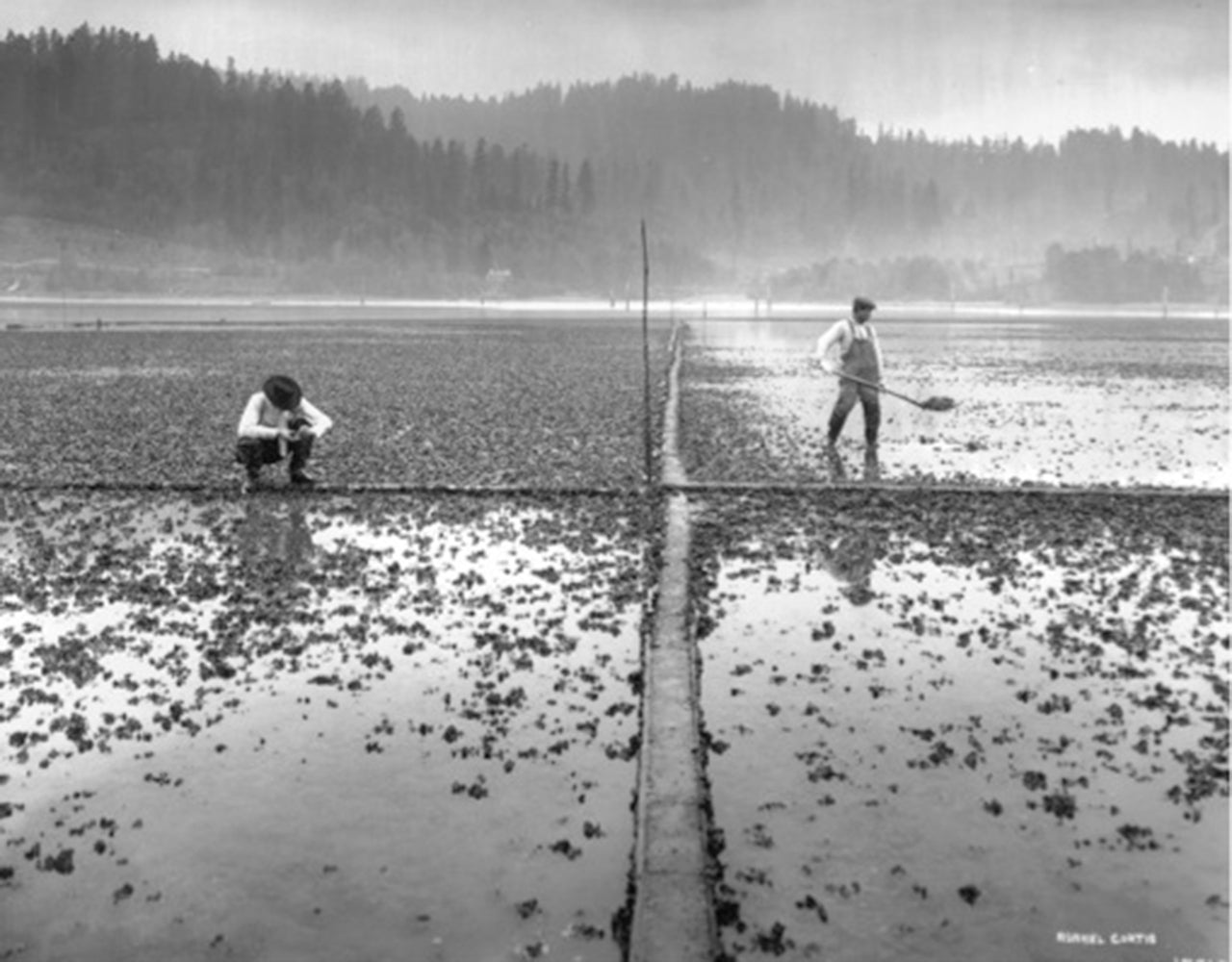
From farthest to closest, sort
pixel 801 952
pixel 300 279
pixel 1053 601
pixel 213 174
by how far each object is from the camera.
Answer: pixel 213 174 < pixel 300 279 < pixel 1053 601 < pixel 801 952

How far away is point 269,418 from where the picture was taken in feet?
42.5

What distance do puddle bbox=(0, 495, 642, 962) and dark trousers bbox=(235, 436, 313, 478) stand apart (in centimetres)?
263

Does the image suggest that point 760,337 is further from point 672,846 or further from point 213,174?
point 213,174

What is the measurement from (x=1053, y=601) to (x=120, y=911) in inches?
252

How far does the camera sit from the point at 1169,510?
39.0 feet

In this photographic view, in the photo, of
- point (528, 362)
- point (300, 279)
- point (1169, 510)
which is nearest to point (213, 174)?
point (300, 279)

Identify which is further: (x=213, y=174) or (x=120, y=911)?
(x=213, y=174)

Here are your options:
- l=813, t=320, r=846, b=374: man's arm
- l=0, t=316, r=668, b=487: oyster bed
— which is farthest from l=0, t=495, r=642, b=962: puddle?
l=813, t=320, r=846, b=374: man's arm

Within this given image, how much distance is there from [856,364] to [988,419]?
6.19 meters

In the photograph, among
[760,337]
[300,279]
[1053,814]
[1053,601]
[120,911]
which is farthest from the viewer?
[300,279]

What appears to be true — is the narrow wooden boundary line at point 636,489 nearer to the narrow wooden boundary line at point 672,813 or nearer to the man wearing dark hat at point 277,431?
the man wearing dark hat at point 277,431

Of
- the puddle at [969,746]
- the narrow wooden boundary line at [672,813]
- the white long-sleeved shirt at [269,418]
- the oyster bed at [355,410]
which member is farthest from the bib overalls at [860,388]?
the narrow wooden boundary line at [672,813]

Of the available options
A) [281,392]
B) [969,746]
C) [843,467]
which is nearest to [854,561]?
[969,746]

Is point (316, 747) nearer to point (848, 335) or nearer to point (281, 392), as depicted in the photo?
point (281, 392)
